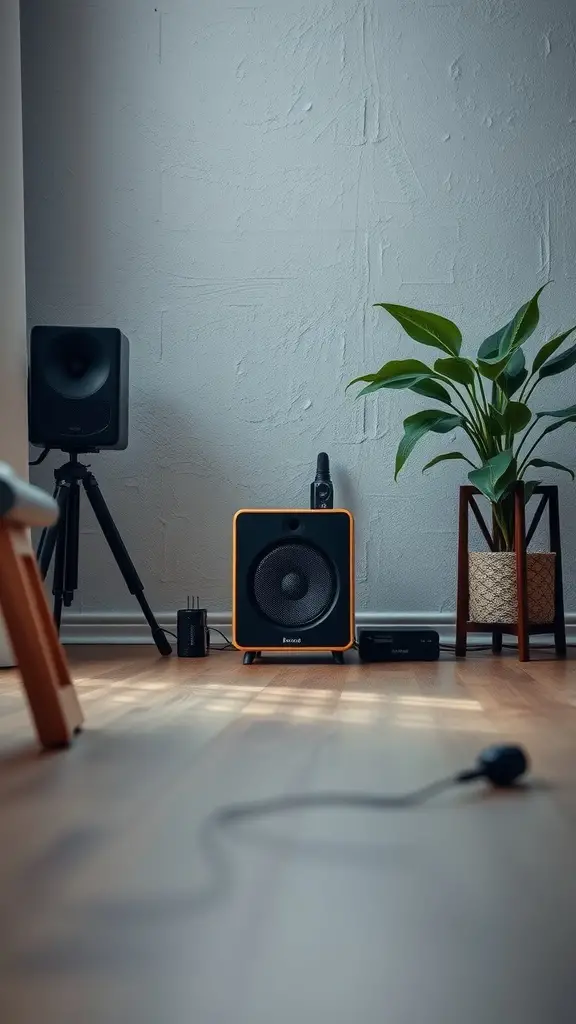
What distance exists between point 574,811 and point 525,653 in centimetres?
156

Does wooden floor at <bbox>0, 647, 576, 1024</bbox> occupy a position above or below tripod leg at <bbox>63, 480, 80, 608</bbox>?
below

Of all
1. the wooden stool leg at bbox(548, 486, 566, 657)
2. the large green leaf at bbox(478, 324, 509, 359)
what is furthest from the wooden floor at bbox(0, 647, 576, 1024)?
the large green leaf at bbox(478, 324, 509, 359)

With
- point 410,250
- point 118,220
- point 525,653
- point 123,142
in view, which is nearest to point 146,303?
point 118,220

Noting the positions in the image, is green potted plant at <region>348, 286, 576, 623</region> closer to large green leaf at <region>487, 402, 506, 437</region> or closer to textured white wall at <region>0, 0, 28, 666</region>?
large green leaf at <region>487, 402, 506, 437</region>

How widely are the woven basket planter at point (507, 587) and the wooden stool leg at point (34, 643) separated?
1.44 metres

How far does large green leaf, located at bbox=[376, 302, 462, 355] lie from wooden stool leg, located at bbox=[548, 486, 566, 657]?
0.51 m

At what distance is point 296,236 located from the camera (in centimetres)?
308

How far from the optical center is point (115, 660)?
2611 millimetres

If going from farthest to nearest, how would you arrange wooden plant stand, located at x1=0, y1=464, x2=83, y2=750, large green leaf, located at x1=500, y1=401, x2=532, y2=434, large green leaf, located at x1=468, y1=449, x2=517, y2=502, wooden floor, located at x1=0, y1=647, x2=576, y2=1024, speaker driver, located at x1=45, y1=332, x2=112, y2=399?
speaker driver, located at x1=45, y1=332, x2=112, y2=399, large green leaf, located at x1=500, y1=401, x2=532, y2=434, large green leaf, located at x1=468, y1=449, x2=517, y2=502, wooden plant stand, located at x1=0, y1=464, x2=83, y2=750, wooden floor, located at x1=0, y1=647, x2=576, y2=1024

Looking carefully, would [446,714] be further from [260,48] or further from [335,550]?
[260,48]

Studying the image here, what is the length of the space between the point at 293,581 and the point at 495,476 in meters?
0.56

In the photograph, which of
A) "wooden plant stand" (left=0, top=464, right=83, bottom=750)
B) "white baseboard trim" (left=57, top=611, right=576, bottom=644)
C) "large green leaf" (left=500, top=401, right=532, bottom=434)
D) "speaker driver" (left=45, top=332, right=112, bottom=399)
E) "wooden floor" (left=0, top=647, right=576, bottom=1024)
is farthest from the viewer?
"white baseboard trim" (left=57, top=611, right=576, bottom=644)

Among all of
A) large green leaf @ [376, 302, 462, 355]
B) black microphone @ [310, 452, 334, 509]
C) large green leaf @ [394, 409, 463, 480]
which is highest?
large green leaf @ [376, 302, 462, 355]

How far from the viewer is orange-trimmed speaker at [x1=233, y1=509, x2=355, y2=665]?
8.40 feet
